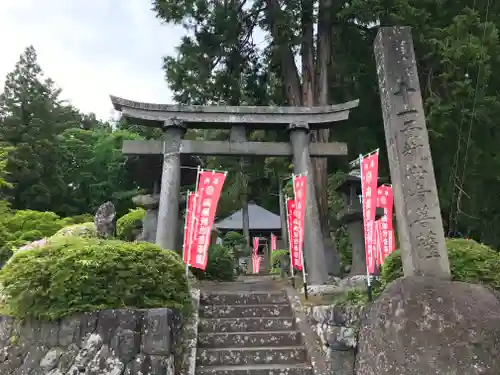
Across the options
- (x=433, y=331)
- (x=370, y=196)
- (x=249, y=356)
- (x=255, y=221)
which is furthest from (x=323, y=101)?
(x=255, y=221)

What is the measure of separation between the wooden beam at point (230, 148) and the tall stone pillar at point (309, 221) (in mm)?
287

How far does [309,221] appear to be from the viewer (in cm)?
1000

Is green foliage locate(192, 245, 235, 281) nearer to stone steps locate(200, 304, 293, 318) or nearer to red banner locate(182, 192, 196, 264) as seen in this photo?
red banner locate(182, 192, 196, 264)

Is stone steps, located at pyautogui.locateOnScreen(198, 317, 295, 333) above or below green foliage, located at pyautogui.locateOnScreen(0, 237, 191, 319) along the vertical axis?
below

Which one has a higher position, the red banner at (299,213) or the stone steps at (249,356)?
the red banner at (299,213)

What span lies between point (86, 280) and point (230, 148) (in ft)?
19.6

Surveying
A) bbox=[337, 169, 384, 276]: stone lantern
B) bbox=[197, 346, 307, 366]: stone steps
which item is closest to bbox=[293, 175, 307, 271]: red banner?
bbox=[197, 346, 307, 366]: stone steps

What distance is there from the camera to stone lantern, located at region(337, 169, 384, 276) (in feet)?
38.6

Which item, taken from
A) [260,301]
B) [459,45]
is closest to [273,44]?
[459,45]

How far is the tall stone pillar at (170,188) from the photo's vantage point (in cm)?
996

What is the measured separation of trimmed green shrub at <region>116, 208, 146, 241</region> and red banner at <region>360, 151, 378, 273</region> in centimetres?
803

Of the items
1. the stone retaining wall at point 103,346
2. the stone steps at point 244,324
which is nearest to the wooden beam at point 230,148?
the stone steps at point 244,324

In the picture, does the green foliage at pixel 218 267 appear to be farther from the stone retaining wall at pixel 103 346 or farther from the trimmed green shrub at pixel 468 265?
the stone retaining wall at pixel 103 346

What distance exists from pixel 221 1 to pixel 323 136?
17.1 feet
